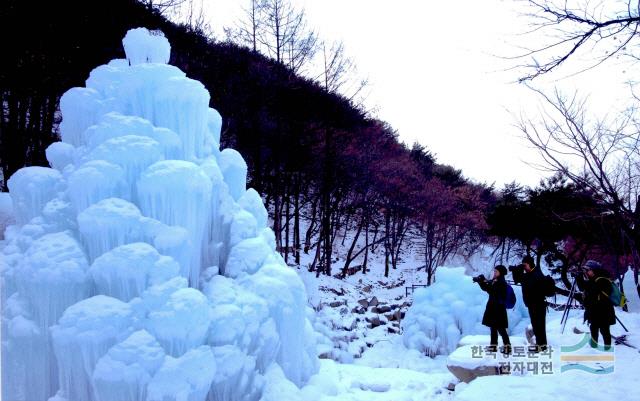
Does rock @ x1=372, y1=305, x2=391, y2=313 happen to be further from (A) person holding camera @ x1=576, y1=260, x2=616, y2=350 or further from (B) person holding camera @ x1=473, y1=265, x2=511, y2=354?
(A) person holding camera @ x1=576, y1=260, x2=616, y2=350

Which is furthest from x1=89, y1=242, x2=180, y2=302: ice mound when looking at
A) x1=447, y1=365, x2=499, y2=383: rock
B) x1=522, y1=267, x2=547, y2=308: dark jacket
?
x1=522, y1=267, x2=547, y2=308: dark jacket

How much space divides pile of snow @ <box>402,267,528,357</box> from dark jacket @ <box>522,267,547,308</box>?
5909 millimetres

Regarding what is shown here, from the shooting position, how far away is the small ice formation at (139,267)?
3764mm

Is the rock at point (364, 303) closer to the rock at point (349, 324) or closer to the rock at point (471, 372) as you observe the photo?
the rock at point (349, 324)

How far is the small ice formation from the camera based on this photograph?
376 cm

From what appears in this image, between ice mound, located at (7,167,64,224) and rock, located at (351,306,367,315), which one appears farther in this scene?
rock, located at (351,306,367,315)

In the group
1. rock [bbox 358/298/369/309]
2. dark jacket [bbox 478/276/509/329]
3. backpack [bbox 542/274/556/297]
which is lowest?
rock [bbox 358/298/369/309]

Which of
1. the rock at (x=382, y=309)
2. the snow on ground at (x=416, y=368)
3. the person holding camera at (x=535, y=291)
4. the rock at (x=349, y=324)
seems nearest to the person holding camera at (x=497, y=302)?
the person holding camera at (x=535, y=291)

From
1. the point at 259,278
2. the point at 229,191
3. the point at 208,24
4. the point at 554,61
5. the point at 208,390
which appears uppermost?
the point at 208,24

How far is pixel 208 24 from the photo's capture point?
57.1 ft

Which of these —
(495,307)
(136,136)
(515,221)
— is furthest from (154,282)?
(515,221)

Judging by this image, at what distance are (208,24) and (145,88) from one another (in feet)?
45.6

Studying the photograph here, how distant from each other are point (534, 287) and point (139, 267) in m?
5.39

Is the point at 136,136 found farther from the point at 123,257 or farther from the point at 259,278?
the point at 259,278
